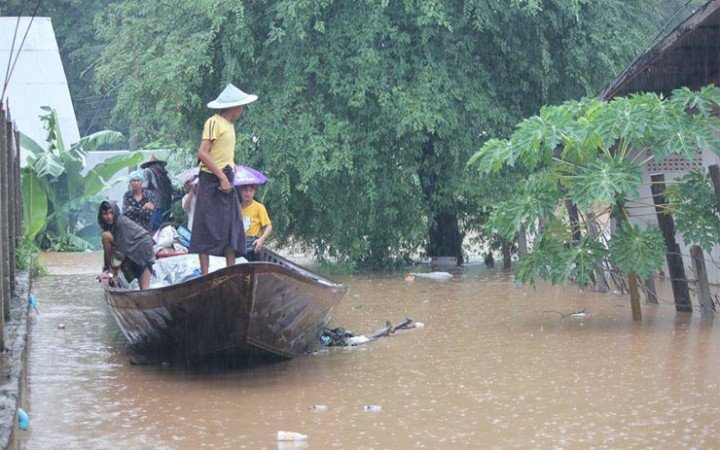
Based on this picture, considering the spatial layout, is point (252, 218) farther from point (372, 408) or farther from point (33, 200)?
point (33, 200)

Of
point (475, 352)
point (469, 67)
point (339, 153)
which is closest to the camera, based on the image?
point (475, 352)

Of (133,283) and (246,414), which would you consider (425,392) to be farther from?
(133,283)

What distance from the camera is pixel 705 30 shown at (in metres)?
11.5

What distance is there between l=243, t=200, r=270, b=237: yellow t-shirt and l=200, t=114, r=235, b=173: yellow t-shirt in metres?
1.77

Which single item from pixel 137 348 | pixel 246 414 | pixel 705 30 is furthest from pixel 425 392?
pixel 705 30

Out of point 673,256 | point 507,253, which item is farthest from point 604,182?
point 507,253

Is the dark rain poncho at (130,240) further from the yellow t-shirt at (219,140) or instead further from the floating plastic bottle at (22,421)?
the floating plastic bottle at (22,421)

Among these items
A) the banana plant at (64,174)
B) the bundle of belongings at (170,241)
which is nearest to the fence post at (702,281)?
the bundle of belongings at (170,241)

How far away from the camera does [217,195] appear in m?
8.88

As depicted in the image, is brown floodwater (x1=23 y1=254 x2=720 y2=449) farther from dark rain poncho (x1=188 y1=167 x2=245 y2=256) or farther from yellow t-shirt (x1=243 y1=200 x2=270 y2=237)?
yellow t-shirt (x1=243 y1=200 x2=270 y2=237)

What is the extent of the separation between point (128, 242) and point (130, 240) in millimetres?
29

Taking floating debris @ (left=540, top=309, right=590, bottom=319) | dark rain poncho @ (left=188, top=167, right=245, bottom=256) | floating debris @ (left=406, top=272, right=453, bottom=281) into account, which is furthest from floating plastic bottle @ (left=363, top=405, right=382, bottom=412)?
floating debris @ (left=406, top=272, right=453, bottom=281)

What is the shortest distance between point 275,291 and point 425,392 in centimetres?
144

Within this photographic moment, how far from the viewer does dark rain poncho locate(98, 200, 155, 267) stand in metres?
10.2
